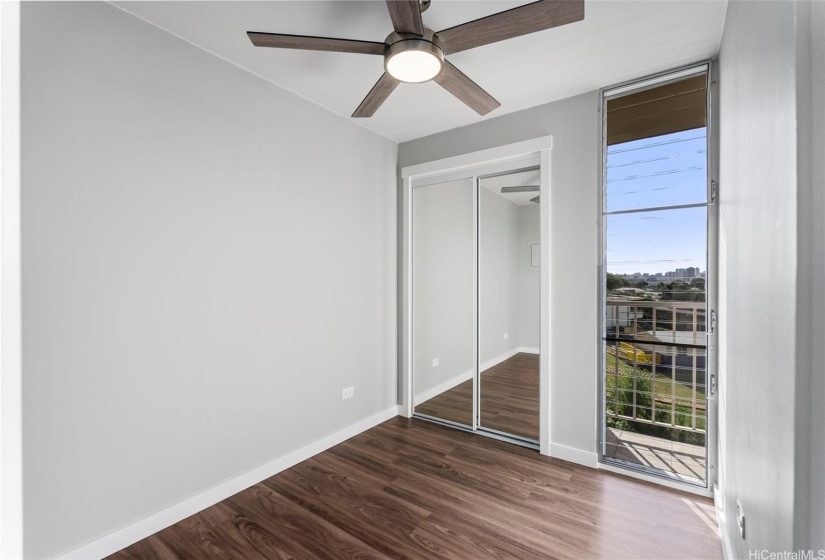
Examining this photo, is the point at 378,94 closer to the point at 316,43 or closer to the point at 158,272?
the point at 316,43

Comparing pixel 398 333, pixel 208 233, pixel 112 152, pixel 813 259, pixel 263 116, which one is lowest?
pixel 398 333

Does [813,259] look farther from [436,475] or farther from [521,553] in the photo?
[436,475]

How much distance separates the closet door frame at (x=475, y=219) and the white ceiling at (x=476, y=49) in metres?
0.39

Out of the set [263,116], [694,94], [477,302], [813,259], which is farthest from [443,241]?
[813,259]

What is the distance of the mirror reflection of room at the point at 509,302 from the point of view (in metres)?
3.13

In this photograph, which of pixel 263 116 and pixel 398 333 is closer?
pixel 263 116

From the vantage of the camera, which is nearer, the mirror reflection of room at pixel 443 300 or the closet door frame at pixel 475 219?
the closet door frame at pixel 475 219

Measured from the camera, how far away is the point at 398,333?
390cm

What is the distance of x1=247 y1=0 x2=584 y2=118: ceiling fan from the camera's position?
1503 mm

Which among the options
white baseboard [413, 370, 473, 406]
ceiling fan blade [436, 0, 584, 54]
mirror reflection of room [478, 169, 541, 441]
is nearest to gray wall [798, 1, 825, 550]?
ceiling fan blade [436, 0, 584, 54]

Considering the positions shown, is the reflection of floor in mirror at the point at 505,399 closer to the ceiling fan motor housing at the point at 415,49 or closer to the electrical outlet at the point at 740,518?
the electrical outlet at the point at 740,518

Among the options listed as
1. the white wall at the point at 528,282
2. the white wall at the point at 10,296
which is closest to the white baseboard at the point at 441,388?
the white wall at the point at 528,282

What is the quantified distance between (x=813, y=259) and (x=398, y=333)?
329 centimetres

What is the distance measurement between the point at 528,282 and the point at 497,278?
309 millimetres
